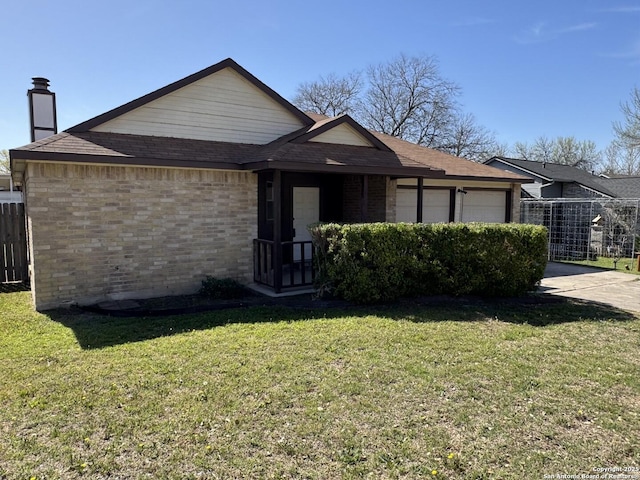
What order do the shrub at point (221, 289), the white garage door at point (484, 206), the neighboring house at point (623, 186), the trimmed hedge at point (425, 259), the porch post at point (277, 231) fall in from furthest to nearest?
the neighboring house at point (623, 186) < the white garage door at point (484, 206) < the shrub at point (221, 289) < the porch post at point (277, 231) < the trimmed hedge at point (425, 259)

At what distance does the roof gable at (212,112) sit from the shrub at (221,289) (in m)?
3.22

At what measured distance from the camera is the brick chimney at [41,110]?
1084cm

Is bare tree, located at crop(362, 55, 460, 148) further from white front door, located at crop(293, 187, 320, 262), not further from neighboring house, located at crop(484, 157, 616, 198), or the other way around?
white front door, located at crop(293, 187, 320, 262)

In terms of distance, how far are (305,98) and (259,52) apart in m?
24.8

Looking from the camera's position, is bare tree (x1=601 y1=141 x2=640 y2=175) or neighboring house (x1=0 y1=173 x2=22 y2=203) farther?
bare tree (x1=601 y1=141 x2=640 y2=175)

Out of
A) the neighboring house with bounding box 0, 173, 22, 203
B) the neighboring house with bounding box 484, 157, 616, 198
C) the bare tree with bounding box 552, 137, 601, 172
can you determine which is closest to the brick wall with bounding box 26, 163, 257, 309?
the neighboring house with bounding box 0, 173, 22, 203

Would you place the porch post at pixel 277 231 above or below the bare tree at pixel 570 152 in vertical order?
below

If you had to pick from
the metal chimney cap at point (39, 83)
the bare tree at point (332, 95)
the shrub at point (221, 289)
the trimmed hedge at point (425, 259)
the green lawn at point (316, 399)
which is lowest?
the green lawn at point (316, 399)

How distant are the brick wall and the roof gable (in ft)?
4.08

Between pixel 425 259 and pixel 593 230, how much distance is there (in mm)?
13643

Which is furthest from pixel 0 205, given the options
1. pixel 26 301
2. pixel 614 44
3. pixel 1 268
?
pixel 614 44

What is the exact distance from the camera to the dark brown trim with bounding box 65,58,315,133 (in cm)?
828

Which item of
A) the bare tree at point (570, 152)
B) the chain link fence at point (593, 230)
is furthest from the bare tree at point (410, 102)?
the chain link fence at point (593, 230)

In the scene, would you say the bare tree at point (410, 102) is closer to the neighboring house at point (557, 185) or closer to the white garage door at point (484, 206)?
the neighboring house at point (557, 185)
